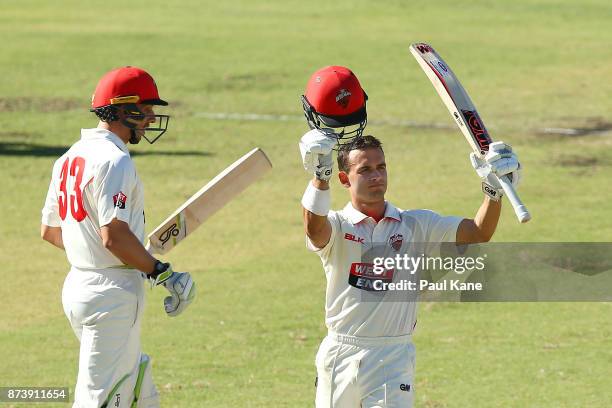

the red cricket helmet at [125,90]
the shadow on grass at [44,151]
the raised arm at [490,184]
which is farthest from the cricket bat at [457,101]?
the shadow on grass at [44,151]

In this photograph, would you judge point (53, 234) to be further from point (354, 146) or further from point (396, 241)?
point (396, 241)

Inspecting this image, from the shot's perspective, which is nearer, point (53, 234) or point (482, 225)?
point (482, 225)

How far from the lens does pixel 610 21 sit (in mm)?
27938

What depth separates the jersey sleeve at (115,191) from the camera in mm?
6305

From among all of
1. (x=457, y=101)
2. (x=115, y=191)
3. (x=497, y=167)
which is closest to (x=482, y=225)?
(x=497, y=167)

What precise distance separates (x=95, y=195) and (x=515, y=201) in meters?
2.09

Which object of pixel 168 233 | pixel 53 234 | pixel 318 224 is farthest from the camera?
pixel 168 233

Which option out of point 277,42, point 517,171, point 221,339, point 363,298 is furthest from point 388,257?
point 277,42

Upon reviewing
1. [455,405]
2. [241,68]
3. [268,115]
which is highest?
[241,68]

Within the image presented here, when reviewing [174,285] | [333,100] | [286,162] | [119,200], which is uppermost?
[286,162]

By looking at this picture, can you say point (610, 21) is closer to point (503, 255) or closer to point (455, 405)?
point (503, 255)

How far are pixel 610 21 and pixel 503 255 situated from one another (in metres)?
17.2

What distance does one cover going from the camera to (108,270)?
Answer: 21.2ft

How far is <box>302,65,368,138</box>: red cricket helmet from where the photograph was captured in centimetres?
624
